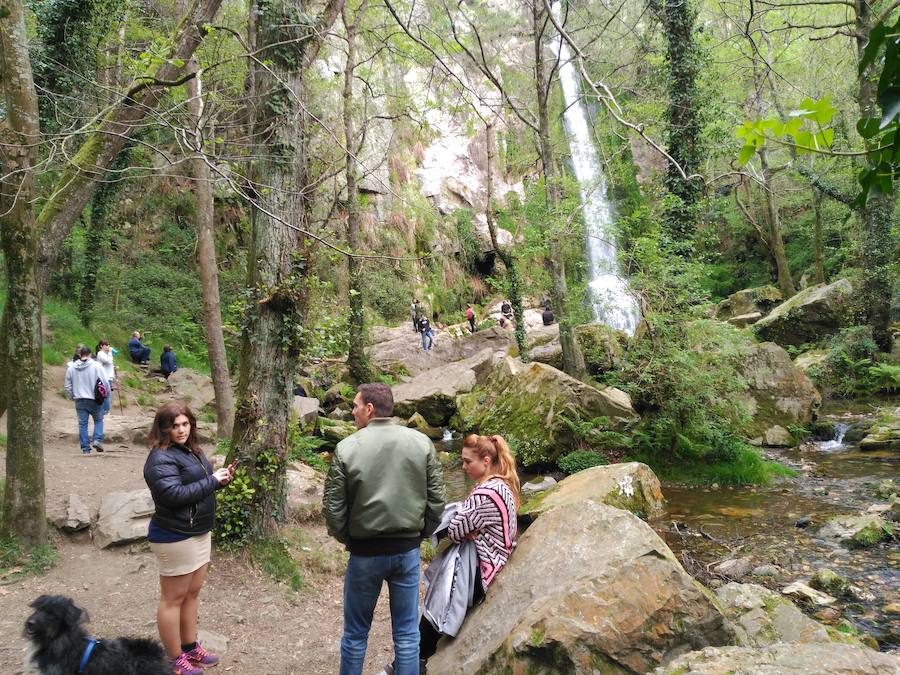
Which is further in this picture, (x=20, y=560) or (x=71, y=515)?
(x=71, y=515)

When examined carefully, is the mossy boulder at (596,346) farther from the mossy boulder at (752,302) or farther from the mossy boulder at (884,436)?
the mossy boulder at (752,302)

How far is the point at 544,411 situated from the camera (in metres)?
11.0

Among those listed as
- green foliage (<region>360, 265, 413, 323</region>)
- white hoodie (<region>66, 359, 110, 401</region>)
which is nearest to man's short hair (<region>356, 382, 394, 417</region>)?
white hoodie (<region>66, 359, 110, 401</region>)

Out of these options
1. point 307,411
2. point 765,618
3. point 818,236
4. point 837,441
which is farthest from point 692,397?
point 818,236

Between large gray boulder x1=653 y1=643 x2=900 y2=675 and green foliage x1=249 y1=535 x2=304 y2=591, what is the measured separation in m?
3.81

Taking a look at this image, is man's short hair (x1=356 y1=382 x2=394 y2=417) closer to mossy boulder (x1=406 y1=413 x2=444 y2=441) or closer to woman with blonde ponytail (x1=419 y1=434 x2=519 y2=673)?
woman with blonde ponytail (x1=419 y1=434 x2=519 y2=673)

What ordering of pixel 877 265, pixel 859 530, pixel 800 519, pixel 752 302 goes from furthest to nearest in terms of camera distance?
pixel 752 302 → pixel 877 265 → pixel 800 519 → pixel 859 530

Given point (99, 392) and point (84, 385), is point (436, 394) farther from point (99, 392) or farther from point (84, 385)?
point (84, 385)

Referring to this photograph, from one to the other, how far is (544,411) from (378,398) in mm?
8153

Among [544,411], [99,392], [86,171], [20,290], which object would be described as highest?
[86,171]

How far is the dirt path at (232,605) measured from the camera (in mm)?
4359

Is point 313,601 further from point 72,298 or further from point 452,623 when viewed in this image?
point 72,298

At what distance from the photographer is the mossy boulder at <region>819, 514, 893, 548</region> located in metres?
6.55

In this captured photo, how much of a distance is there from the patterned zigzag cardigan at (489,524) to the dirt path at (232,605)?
1.35m
